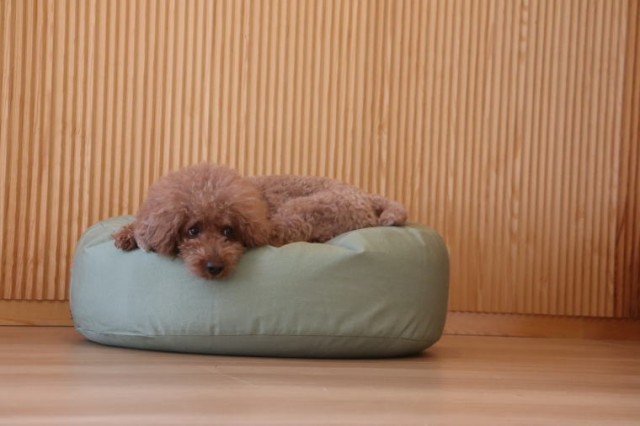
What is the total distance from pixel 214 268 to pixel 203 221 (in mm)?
131

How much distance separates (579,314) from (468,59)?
1051mm

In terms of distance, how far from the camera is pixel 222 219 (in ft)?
8.45

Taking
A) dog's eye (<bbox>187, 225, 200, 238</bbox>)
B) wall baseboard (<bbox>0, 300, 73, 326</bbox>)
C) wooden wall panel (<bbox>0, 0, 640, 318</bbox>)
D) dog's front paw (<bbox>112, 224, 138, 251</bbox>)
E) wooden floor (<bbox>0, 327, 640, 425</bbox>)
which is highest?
wooden wall panel (<bbox>0, 0, 640, 318</bbox>)

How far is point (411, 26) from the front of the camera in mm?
3742

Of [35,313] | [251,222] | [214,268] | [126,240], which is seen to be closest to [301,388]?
[214,268]

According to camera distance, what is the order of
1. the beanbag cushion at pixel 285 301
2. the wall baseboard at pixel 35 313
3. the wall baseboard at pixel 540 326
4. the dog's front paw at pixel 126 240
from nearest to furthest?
1. the beanbag cushion at pixel 285 301
2. the dog's front paw at pixel 126 240
3. the wall baseboard at pixel 35 313
4. the wall baseboard at pixel 540 326

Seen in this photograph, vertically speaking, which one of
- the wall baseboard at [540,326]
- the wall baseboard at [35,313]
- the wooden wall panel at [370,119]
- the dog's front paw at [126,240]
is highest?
the wooden wall panel at [370,119]

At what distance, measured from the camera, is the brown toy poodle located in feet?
8.41

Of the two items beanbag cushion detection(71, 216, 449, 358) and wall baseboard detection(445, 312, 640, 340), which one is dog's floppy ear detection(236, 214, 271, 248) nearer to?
beanbag cushion detection(71, 216, 449, 358)

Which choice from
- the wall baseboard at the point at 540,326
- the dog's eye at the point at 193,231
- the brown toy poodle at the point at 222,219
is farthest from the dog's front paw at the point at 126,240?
the wall baseboard at the point at 540,326

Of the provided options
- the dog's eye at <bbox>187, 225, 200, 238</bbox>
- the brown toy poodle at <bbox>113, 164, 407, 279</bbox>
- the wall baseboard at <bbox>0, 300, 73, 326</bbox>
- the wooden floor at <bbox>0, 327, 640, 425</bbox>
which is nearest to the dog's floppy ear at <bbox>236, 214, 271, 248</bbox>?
the brown toy poodle at <bbox>113, 164, 407, 279</bbox>

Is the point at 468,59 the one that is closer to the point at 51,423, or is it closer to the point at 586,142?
the point at 586,142

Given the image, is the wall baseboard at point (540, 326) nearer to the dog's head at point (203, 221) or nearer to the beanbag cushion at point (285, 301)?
the beanbag cushion at point (285, 301)

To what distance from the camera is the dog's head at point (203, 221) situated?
255 centimetres
